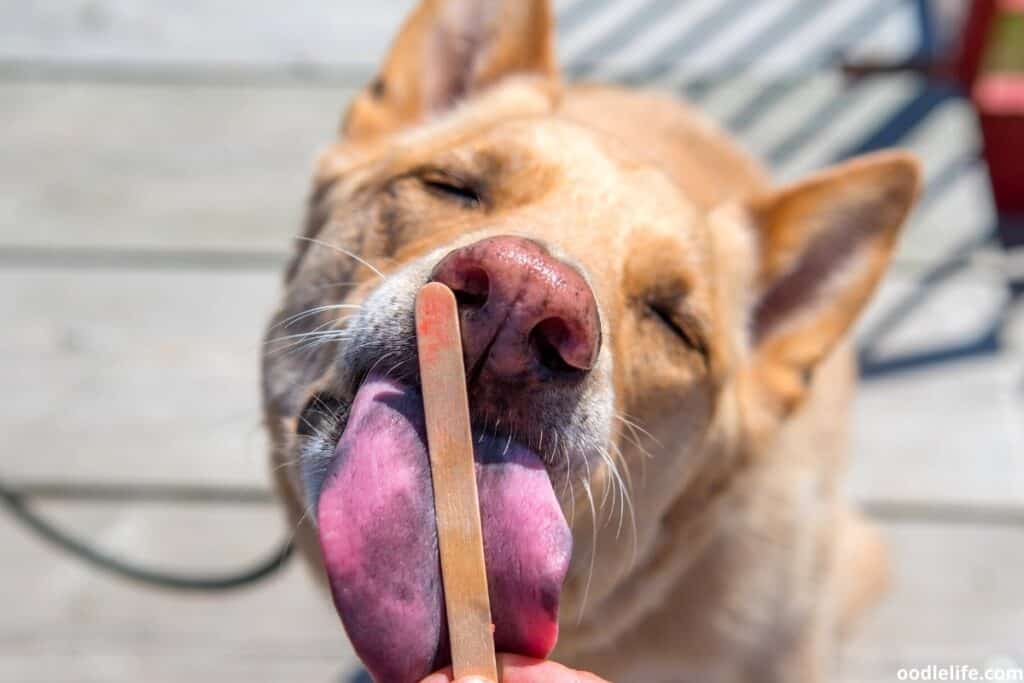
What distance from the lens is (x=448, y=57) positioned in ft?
7.45

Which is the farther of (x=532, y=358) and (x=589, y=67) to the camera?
(x=589, y=67)

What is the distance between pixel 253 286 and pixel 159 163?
0.68 meters

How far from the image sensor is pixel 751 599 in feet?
7.70

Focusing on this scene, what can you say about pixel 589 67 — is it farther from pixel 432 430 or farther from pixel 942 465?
pixel 432 430

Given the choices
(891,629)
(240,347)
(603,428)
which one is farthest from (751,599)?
(240,347)

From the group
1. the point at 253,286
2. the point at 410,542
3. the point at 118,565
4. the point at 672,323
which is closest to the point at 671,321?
the point at 672,323

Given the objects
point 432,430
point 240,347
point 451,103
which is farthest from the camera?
point 240,347

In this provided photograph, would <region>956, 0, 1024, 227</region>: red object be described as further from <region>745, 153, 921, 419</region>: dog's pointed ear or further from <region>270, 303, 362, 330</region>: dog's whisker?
<region>270, 303, 362, 330</region>: dog's whisker

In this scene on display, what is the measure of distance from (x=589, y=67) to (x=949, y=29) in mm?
1332

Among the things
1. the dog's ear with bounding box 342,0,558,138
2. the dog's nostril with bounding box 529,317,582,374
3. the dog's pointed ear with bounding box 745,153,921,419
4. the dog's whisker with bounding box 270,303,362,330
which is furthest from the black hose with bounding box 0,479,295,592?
the dog's nostril with bounding box 529,317,582,374

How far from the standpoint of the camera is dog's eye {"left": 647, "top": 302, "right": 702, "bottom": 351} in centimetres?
182

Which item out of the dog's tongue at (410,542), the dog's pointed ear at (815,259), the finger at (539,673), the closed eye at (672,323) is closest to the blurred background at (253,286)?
the dog's pointed ear at (815,259)

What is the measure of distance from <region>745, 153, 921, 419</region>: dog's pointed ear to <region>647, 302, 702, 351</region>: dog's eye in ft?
1.23

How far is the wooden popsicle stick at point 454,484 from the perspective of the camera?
110cm
